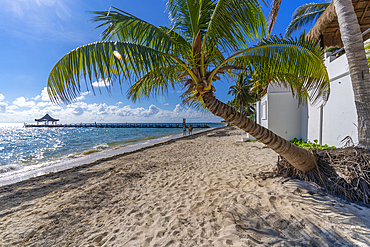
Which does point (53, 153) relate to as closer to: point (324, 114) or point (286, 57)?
point (286, 57)

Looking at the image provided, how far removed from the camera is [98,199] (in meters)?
4.16

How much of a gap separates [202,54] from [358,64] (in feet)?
9.25

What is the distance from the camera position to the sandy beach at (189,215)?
2.35 metres

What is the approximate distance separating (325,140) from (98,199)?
331 inches

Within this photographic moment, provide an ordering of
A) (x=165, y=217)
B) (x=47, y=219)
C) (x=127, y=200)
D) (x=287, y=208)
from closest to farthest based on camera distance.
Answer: (x=287, y=208) → (x=165, y=217) → (x=47, y=219) → (x=127, y=200)

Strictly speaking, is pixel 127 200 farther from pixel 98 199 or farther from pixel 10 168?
pixel 10 168

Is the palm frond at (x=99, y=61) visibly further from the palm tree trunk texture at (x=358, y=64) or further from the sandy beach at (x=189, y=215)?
the palm tree trunk texture at (x=358, y=64)

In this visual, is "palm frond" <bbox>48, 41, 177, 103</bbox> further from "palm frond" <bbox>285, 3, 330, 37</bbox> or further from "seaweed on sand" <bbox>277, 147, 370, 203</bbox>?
"palm frond" <bbox>285, 3, 330, 37</bbox>

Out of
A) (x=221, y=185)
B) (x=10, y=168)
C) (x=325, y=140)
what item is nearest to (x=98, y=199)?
(x=221, y=185)

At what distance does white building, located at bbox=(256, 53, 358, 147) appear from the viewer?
517 cm

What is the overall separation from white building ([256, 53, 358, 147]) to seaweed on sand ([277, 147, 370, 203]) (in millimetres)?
1753

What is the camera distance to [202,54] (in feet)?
8.80

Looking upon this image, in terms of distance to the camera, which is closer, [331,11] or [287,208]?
[287,208]

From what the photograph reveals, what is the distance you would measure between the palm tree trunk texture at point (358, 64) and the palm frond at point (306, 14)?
1118cm
